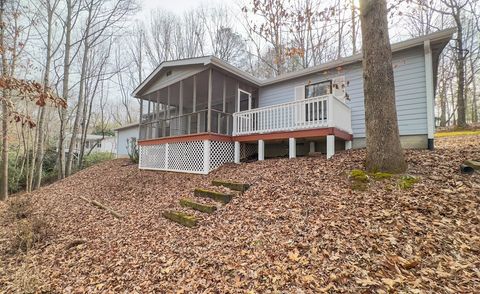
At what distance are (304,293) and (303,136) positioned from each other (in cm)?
579

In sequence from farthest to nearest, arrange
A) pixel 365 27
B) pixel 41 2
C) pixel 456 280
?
pixel 41 2 < pixel 365 27 < pixel 456 280

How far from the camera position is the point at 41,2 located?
13070 millimetres

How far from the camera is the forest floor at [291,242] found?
2789 mm

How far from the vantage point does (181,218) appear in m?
5.11

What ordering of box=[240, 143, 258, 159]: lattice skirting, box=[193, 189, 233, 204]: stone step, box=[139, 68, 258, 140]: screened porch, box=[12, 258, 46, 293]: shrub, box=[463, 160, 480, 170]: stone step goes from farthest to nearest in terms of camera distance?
box=[139, 68, 258, 140]: screened porch, box=[240, 143, 258, 159]: lattice skirting, box=[193, 189, 233, 204]: stone step, box=[463, 160, 480, 170]: stone step, box=[12, 258, 46, 293]: shrub

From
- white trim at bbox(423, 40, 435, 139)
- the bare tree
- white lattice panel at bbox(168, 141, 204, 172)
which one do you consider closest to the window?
white trim at bbox(423, 40, 435, 139)

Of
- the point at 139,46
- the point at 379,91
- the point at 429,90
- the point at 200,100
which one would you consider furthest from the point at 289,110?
the point at 139,46

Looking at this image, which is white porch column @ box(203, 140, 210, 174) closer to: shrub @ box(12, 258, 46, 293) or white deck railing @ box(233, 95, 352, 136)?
white deck railing @ box(233, 95, 352, 136)

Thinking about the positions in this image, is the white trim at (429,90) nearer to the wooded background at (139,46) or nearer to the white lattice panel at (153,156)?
the wooded background at (139,46)

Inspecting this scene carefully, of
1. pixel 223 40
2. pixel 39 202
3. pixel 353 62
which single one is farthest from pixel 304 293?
pixel 223 40

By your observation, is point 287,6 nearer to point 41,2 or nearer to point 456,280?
point 456,280

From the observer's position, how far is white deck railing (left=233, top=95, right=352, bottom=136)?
24.5ft

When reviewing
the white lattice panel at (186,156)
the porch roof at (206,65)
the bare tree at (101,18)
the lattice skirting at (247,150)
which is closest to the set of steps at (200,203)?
the white lattice panel at (186,156)

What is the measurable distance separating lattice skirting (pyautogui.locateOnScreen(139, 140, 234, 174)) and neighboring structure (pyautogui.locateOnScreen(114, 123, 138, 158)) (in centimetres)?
1029
